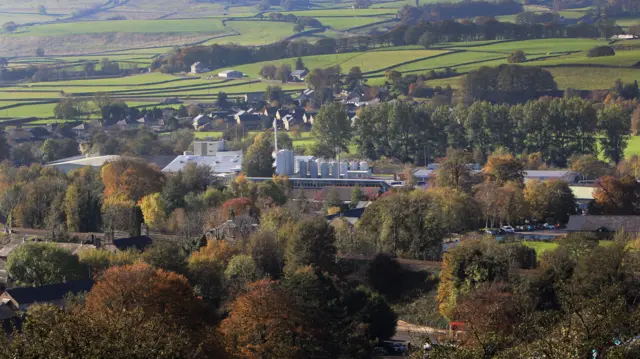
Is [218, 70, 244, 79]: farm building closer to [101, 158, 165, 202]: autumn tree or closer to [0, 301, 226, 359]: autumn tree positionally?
[101, 158, 165, 202]: autumn tree

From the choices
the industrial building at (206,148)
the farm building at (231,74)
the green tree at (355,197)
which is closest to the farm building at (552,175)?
the green tree at (355,197)

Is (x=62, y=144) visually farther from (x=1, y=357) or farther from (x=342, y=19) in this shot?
(x=342, y=19)

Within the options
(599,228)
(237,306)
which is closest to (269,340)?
(237,306)

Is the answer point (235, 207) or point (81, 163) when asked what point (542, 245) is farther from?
point (81, 163)

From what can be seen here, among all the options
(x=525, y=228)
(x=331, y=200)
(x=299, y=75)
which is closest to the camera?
(x=525, y=228)

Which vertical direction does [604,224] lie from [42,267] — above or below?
below

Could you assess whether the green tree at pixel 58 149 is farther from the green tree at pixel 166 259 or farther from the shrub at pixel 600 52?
the shrub at pixel 600 52

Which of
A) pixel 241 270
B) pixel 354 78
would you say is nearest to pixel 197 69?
pixel 354 78

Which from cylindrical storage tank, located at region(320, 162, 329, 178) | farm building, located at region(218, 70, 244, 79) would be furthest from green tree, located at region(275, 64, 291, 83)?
cylindrical storage tank, located at region(320, 162, 329, 178)
